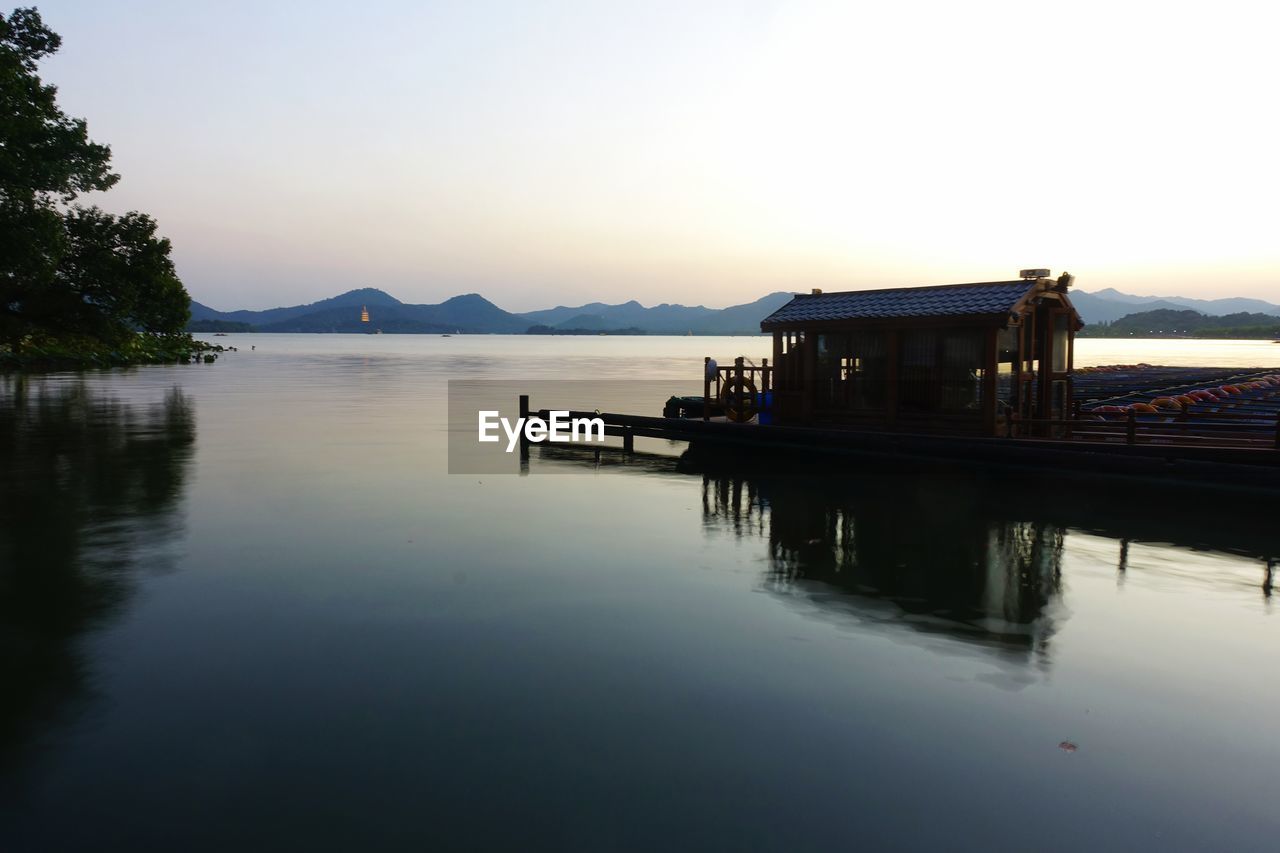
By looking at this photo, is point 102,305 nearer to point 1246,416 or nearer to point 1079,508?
point 1079,508

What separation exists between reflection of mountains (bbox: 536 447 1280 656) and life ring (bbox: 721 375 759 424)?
4865mm

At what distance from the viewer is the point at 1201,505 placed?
1966cm

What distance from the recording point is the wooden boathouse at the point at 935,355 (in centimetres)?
2391

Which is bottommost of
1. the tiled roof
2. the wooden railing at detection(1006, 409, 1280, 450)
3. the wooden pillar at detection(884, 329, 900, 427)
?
the wooden railing at detection(1006, 409, 1280, 450)

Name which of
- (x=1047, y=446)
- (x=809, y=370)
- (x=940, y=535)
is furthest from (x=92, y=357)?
(x=940, y=535)

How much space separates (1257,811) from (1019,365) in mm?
19377

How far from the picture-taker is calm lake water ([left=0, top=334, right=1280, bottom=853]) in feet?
21.2

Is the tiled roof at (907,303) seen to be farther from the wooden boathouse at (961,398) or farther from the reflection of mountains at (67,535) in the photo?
the reflection of mountains at (67,535)

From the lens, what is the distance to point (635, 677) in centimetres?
923

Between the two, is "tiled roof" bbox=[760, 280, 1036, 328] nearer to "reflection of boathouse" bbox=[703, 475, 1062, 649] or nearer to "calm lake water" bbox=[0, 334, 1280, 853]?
"reflection of boathouse" bbox=[703, 475, 1062, 649]

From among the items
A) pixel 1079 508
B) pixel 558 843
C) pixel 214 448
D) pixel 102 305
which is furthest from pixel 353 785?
pixel 102 305

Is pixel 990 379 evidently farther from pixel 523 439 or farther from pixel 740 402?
pixel 523 439

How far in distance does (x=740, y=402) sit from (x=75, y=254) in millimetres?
25604

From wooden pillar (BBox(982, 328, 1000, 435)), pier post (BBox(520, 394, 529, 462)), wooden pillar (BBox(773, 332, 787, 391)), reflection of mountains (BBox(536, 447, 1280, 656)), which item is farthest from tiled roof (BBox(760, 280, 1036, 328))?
A: pier post (BBox(520, 394, 529, 462))
